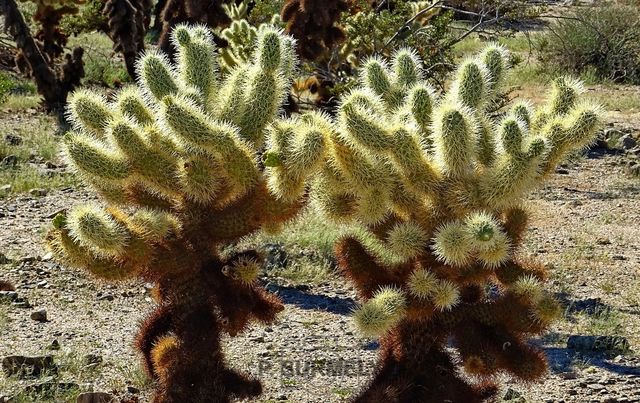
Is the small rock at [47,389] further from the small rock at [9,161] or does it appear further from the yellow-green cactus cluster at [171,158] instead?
the small rock at [9,161]

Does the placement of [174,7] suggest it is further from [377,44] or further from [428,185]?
[428,185]

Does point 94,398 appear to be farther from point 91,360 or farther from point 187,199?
point 187,199

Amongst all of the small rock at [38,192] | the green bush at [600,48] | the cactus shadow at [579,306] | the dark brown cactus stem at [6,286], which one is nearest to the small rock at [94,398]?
the dark brown cactus stem at [6,286]

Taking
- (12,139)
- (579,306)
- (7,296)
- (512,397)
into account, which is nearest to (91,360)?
(7,296)

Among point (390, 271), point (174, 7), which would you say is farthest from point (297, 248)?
point (174, 7)

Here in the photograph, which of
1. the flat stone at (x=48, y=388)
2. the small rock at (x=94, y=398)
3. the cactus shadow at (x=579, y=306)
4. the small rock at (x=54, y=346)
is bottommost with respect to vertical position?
the cactus shadow at (x=579, y=306)
